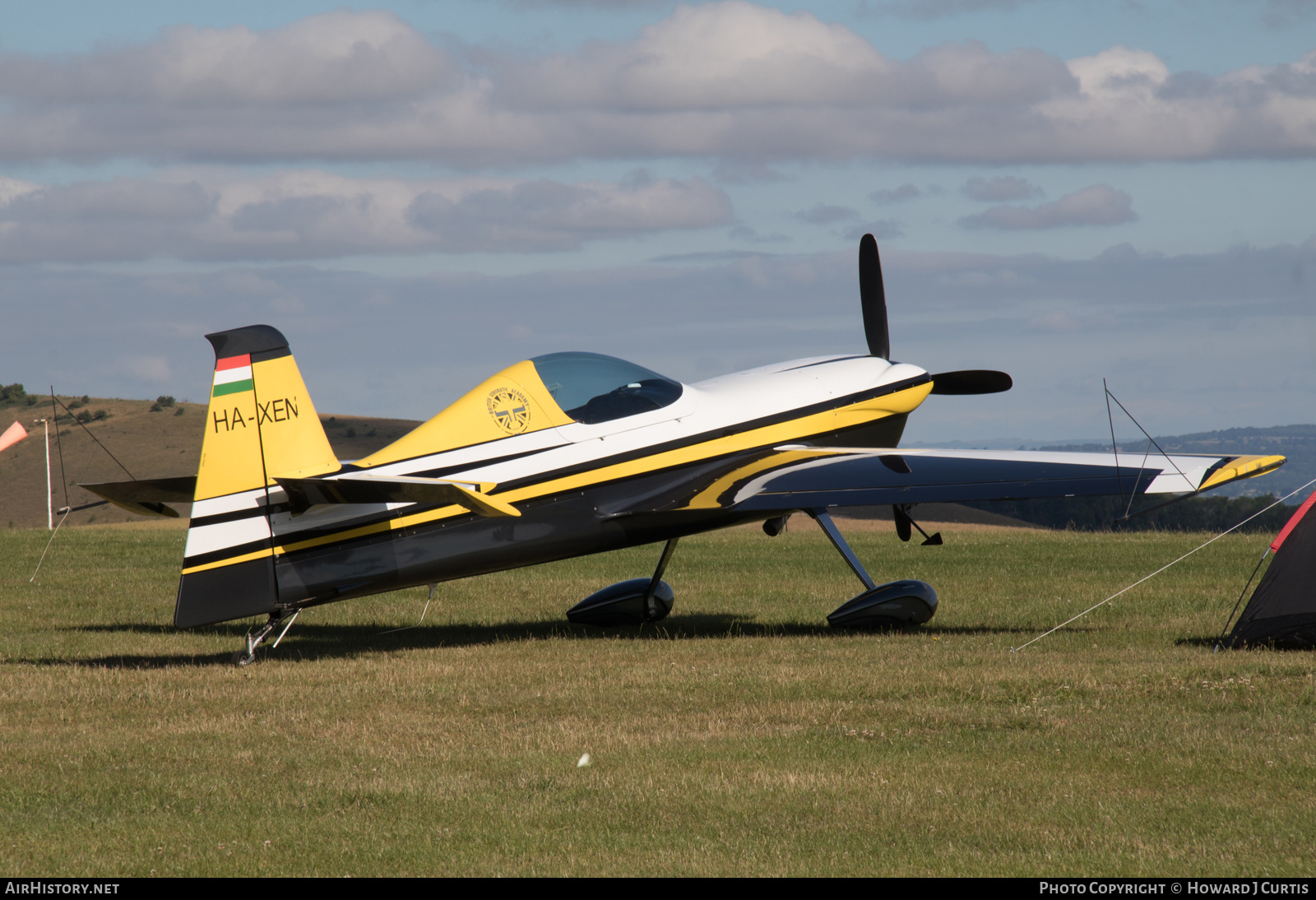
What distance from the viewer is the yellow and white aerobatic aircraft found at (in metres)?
10.3

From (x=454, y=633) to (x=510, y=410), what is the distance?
293cm

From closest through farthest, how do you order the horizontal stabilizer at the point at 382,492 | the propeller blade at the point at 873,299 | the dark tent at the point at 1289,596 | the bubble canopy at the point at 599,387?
the horizontal stabilizer at the point at 382,492
the dark tent at the point at 1289,596
the bubble canopy at the point at 599,387
the propeller blade at the point at 873,299

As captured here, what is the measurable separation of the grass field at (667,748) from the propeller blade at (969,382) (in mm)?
3276

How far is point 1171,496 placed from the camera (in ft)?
38.8

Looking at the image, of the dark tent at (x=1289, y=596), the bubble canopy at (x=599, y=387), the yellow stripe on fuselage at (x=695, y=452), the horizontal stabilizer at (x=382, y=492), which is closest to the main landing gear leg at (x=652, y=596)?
the yellow stripe on fuselage at (x=695, y=452)

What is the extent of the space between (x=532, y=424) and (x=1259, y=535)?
14.7 m

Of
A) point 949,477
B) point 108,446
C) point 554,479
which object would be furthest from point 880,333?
point 108,446

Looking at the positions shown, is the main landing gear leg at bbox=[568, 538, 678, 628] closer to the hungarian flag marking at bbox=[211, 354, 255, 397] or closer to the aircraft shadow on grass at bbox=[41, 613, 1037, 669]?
the aircraft shadow on grass at bbox=[41, 613, 1037, 669]

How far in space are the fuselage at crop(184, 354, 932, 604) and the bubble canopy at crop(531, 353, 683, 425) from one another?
0.04 metres

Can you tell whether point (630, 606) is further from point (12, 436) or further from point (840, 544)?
point (12, 436)

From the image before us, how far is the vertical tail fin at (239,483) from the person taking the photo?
10172mm

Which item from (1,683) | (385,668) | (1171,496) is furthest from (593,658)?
(1171,496)

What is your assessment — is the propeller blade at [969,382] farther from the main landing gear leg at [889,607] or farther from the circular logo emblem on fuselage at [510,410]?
the circular logo emblem on fuselage at [510,410]

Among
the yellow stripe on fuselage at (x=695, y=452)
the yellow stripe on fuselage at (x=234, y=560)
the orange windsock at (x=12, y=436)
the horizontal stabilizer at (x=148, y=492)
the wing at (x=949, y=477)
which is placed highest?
the orange windsock at (x=12, y=436)
